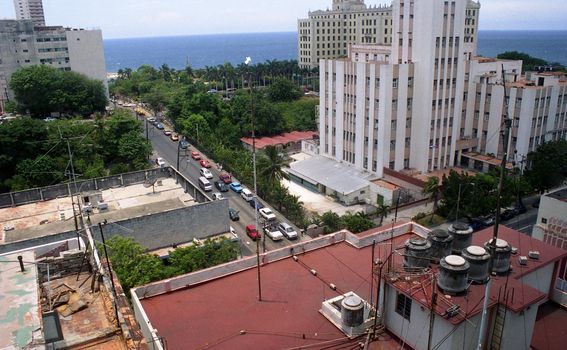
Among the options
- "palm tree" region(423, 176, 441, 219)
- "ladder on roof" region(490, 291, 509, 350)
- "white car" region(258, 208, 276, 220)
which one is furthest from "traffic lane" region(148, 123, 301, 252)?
"ladder on roof" region(490, 291, 509, 350)

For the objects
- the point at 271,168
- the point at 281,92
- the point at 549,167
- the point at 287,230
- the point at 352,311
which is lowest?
the point at 287,230

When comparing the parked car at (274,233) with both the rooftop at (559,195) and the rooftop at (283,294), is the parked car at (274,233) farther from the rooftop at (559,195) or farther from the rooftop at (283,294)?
the rooftop at (559,195)

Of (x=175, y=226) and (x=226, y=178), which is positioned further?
(x=226, y=178)

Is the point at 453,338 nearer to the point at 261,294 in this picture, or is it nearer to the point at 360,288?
the point at 360,288

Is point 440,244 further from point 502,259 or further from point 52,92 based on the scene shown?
point 52,92

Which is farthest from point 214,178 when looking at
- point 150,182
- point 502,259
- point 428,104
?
point 502,259

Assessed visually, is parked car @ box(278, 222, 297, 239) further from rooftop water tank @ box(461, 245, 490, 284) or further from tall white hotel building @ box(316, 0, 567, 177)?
rooftop water tank @ box(461, 245, 490, 284)

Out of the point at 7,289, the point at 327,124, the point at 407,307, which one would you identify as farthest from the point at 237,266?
the point at 327,124
